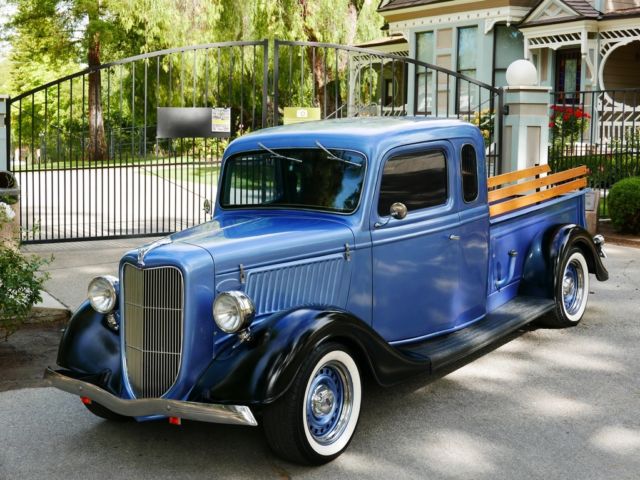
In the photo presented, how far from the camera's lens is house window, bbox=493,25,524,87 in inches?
963

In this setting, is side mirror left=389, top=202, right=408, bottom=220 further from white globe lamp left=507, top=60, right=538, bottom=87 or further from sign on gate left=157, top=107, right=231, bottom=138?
white globe lamp left=507, top=60, right=538, bottom=87

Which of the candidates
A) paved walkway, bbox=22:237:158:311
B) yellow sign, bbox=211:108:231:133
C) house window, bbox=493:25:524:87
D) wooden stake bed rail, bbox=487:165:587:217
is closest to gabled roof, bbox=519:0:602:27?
house window, bbox=493:25:524:87

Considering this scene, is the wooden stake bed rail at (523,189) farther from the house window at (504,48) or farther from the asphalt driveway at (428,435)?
the house window at (504,48)

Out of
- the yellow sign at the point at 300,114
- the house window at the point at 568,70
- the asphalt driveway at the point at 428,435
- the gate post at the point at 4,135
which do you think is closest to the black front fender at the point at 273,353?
the asphalt driveway at the point at 428,435

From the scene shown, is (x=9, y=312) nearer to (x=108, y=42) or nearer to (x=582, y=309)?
(x=582, y=309)

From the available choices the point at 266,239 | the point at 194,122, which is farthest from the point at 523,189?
the point at 194,122

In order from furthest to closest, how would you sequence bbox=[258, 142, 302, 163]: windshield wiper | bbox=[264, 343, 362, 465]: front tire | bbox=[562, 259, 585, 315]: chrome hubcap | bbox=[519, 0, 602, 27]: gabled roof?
bbox=[519, 0, 602, 27]: gabled roof, bbox=[562, 259, 585, 315]: chrome hubcap, bbox=[258, 142, 302, 163]: windshield wiper, bbox=[264, 343, 362, 465]: front tire

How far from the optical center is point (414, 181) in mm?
5816

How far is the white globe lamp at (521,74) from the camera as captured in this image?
456 inches

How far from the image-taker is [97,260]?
35.0ft

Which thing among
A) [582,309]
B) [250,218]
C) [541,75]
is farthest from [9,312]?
[541,75]

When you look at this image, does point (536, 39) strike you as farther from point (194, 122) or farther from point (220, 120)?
point (194, 122)

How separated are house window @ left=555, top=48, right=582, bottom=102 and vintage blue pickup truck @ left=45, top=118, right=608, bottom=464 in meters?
17.9

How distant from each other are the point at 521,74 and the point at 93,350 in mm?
8225
